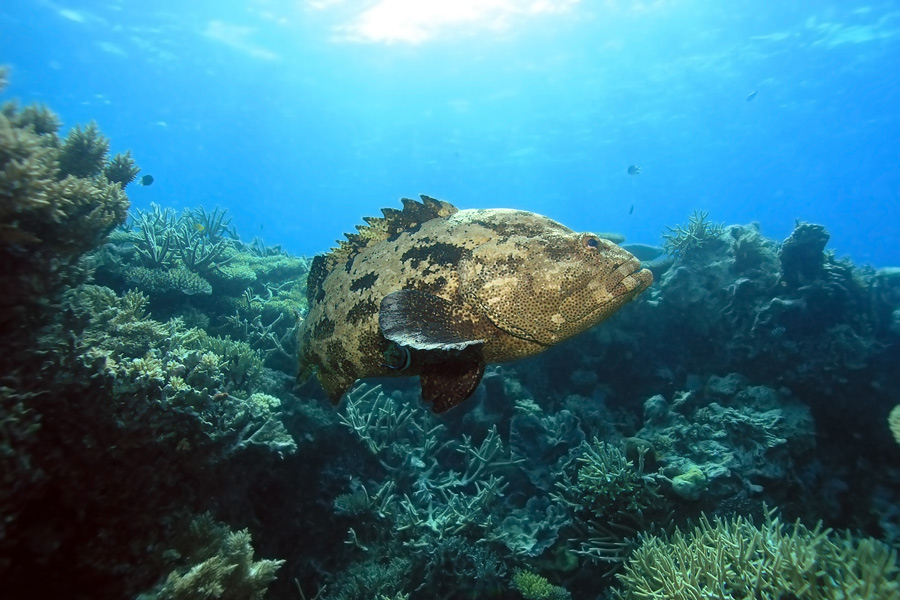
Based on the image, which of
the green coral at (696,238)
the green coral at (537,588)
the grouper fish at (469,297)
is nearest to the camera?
the grouper fish at (469,297)

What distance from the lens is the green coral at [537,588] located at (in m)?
4.49

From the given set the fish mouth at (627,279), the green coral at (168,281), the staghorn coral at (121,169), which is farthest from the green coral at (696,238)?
the staghorn coral at (121,169)

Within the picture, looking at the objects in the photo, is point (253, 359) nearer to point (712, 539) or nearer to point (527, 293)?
point (527, 293)

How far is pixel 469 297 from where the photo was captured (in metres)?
3.16

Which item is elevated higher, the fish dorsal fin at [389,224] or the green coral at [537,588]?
the fish dorsal fin at [389,224]

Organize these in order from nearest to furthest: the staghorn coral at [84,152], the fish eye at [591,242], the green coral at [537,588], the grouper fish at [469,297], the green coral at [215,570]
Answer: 1. the grouper fish at [469,297]
2. the green coral at [215,570]
3. the fish eye at [591,242]
4. the green coral at [537,588]
5. the staghorn coral at [84,152]

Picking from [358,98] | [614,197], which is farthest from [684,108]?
[614,197]

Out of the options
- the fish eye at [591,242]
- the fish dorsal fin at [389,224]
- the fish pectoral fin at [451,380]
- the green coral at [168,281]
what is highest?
the green coral at [168,281]

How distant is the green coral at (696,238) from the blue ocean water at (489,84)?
18.7 metres

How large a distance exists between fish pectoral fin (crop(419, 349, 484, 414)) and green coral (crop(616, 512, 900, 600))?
286 cm

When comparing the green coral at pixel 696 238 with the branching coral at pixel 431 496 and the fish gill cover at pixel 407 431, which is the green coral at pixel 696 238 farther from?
the branching coral at pixel 431 496

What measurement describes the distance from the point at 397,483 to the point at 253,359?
2899mm

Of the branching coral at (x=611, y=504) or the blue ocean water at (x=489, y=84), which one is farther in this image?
the blue ocean water at (x=489, y=84)

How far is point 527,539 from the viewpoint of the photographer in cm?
506
